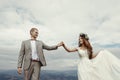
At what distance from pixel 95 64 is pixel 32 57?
376 cm

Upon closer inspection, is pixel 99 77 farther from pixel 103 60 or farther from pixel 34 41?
pixel 34 41

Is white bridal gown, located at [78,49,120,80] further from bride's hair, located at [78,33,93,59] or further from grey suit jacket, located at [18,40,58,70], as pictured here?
grey suit jacket, located at [18,40,58,70]

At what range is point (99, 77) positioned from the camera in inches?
625

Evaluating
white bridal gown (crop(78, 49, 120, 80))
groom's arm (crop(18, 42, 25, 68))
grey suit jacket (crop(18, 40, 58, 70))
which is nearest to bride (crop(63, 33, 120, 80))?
white bridal gown (crop(78, 49, 120, 80))

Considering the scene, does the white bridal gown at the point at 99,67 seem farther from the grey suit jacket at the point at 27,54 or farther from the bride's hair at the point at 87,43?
the grey suit jacket at the point at 27,54

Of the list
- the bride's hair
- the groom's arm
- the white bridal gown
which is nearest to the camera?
the groom's arm

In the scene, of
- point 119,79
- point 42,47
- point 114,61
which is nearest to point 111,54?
point 114,61

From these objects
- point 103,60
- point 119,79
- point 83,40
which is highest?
point 83,40

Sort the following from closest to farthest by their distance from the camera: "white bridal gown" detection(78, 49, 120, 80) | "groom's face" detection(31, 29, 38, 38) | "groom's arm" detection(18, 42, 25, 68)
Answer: "groom's face" detection(31, 29, 38, 38), "groom's arm" detection(18, 42, 25, 68), "white bridal gown" detection(78, 49, 120, 80)

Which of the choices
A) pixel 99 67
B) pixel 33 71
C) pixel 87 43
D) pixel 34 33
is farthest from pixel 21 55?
pixel 99 67

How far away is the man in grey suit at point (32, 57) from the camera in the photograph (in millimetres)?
15062

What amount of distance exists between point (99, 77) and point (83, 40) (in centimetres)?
240

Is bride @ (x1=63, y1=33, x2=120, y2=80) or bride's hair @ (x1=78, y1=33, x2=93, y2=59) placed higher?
bride's hair @ (x1=78, y1=33, x2=93, y2=59)

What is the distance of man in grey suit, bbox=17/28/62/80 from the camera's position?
15.1 metres
